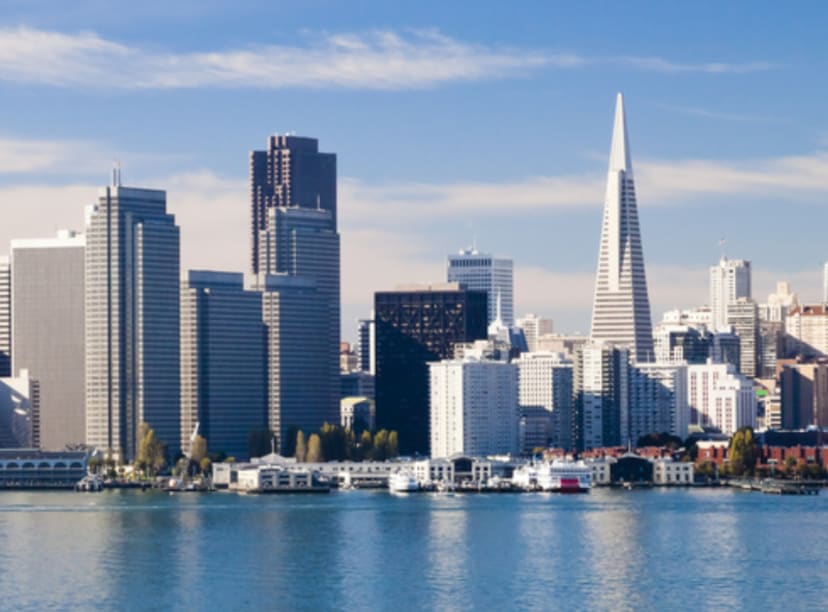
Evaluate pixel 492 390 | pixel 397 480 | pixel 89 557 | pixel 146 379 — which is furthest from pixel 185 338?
pixel 89 557

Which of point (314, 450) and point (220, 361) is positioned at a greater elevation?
point (220, 361)

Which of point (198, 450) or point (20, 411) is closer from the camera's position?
point (198, 450)

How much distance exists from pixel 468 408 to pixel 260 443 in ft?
66.0

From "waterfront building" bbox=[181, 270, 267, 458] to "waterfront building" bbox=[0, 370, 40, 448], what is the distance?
1245 centimetres

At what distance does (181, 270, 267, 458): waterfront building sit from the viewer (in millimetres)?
194125

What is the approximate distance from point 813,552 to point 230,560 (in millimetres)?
22719

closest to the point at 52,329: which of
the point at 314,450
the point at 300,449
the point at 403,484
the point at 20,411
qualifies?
the point at 20,411

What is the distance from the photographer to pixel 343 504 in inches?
5266

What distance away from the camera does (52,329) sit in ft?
638

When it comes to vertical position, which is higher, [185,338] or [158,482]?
[185,338]

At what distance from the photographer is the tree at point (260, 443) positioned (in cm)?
18475

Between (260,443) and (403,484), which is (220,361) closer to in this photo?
(260,443)

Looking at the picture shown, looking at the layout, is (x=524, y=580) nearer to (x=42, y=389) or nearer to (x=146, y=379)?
(x=146, y=379)

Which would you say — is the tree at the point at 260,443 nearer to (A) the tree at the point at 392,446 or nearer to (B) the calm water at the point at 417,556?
(A) the tree at the point at 392,446
